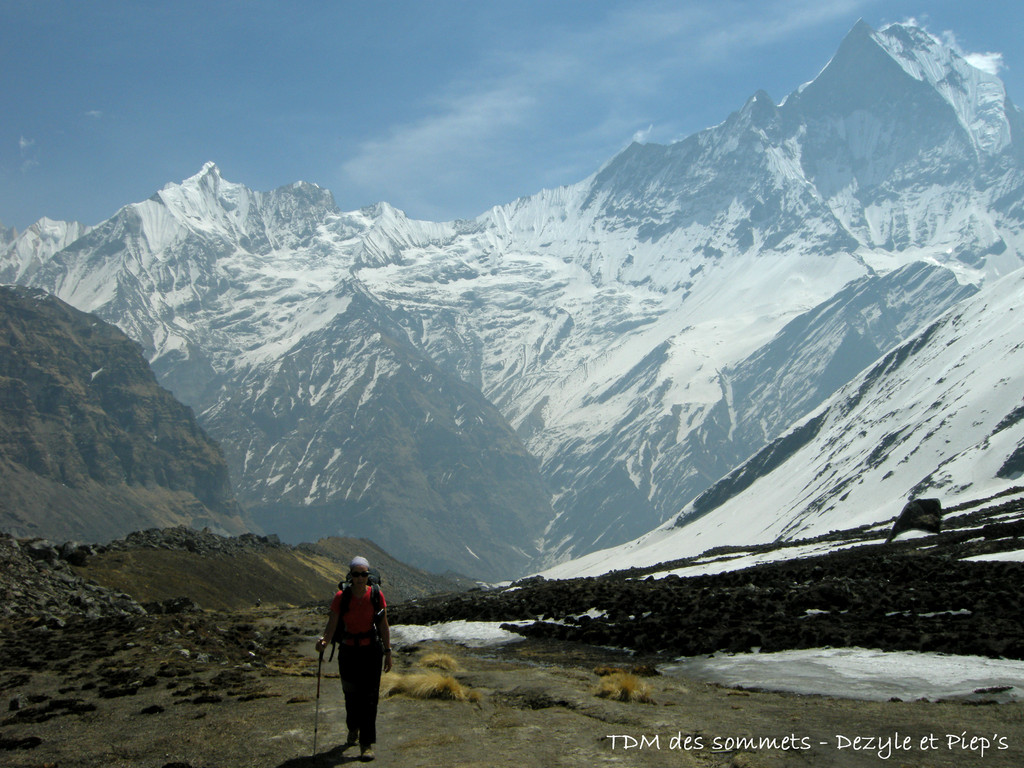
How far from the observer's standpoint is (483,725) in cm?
1683

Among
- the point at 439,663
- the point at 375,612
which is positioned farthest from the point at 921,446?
the point at 375,612

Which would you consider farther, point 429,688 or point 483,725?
point 429,688

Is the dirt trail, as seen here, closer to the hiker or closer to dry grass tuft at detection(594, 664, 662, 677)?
dry grass tuft at detection(594, 664, 662, 677)

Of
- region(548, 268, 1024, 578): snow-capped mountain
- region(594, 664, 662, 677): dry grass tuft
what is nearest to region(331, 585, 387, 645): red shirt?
region(594, 664, 662, 677): dry grass tuft

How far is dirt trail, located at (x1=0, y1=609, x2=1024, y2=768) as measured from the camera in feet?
46.8

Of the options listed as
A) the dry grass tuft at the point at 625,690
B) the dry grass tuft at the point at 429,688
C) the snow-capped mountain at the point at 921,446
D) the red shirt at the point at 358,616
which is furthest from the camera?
the snow-capped mountain at the point at 921,446

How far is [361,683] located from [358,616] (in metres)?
1.16

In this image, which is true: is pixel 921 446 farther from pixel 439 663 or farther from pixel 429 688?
pixel 429 688

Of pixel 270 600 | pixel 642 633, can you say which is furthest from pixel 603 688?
pixel 270 600

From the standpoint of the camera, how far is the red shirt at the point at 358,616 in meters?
15.9

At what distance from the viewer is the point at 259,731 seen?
16.5 m

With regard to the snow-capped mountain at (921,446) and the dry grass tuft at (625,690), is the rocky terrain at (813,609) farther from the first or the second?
the snow-capped mountain at (921,446)

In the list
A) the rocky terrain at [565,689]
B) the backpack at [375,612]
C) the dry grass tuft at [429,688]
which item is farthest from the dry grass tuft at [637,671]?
the backpack at [375,612]

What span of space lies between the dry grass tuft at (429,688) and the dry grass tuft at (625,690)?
2837 millimetres
